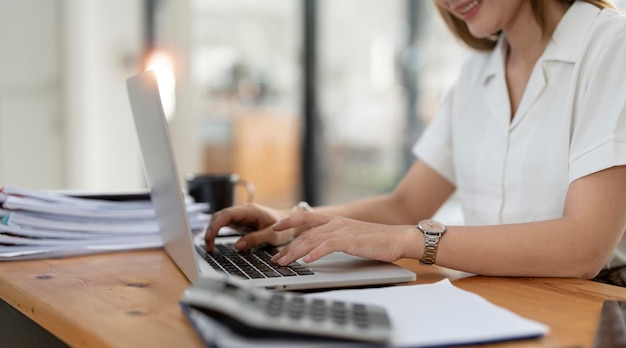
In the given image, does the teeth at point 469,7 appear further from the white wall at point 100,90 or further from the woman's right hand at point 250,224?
the white wall at point 100,90

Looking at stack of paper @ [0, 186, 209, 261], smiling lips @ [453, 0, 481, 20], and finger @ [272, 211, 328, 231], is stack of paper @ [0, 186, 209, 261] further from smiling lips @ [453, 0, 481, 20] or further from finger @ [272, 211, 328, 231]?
smiling lips @ [453, 0, 481, 20]

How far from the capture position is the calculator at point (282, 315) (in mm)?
649

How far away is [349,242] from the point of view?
1.04 metres

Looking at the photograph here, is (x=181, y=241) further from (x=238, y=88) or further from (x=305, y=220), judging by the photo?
(x=238, y=88)

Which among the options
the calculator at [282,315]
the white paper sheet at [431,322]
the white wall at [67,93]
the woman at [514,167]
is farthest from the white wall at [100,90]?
the calculator at [282,315]

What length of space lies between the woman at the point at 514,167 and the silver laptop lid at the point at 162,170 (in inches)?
4.4

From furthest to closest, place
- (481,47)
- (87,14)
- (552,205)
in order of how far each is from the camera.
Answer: (87,14) → (481,47) → (552,205)

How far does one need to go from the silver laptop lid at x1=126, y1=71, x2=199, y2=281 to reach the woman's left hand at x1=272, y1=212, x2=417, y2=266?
14 cm

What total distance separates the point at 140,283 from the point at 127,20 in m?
3.30

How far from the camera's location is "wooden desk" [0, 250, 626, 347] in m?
0.78

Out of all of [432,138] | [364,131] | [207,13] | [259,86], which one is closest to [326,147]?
[364,131]

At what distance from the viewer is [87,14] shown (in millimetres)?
3873

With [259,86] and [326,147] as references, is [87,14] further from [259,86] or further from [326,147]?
[326,147]

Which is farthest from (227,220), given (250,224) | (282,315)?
(282,315)
